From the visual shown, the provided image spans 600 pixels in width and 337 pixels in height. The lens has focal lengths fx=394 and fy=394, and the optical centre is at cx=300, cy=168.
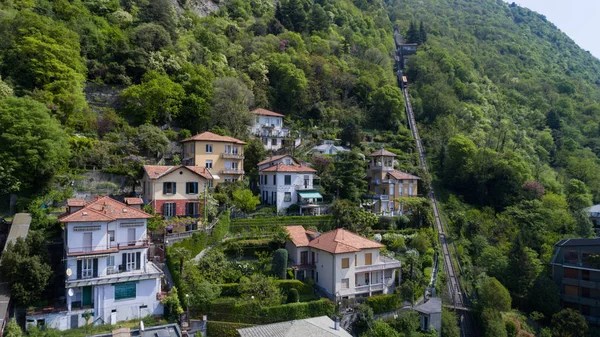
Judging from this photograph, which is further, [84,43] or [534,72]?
[534,72]

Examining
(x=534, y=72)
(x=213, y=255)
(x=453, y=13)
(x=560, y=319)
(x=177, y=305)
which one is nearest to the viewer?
(x=177, y=305)

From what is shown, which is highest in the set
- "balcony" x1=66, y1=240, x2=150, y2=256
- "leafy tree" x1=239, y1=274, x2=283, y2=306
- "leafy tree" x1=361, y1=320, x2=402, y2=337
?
"balcony" x1=66, y1=240, x2=150, y2=256

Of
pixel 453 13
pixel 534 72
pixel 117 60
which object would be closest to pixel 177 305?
pixel 117 60

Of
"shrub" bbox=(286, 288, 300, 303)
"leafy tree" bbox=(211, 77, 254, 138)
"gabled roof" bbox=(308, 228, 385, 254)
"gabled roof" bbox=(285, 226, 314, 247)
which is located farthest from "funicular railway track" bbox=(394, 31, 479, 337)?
"leafy tree" bbox=(211, 77, 254, 138)

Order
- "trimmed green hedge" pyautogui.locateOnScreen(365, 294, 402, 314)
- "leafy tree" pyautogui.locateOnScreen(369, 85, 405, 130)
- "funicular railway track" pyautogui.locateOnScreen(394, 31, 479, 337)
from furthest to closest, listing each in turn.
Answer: "leafy tree" pyautogui.locateOnScreen(369, 85, 405, 130) → "funicular railway track" pyautogui.locateOnScreen(394, 31, 479, 337) → "trimmed green hedge" pyautogui.locateOnScreen(365, 294, 402, 314)

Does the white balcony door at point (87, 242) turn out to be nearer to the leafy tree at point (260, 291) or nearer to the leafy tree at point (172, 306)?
the leafy tree at point (172, 306)

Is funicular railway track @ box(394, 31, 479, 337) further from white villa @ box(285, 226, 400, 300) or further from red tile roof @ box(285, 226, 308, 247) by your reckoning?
red tile roof @ box(285, 226, 308, 247)

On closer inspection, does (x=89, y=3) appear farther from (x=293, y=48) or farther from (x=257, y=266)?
(x=257, y=266)
